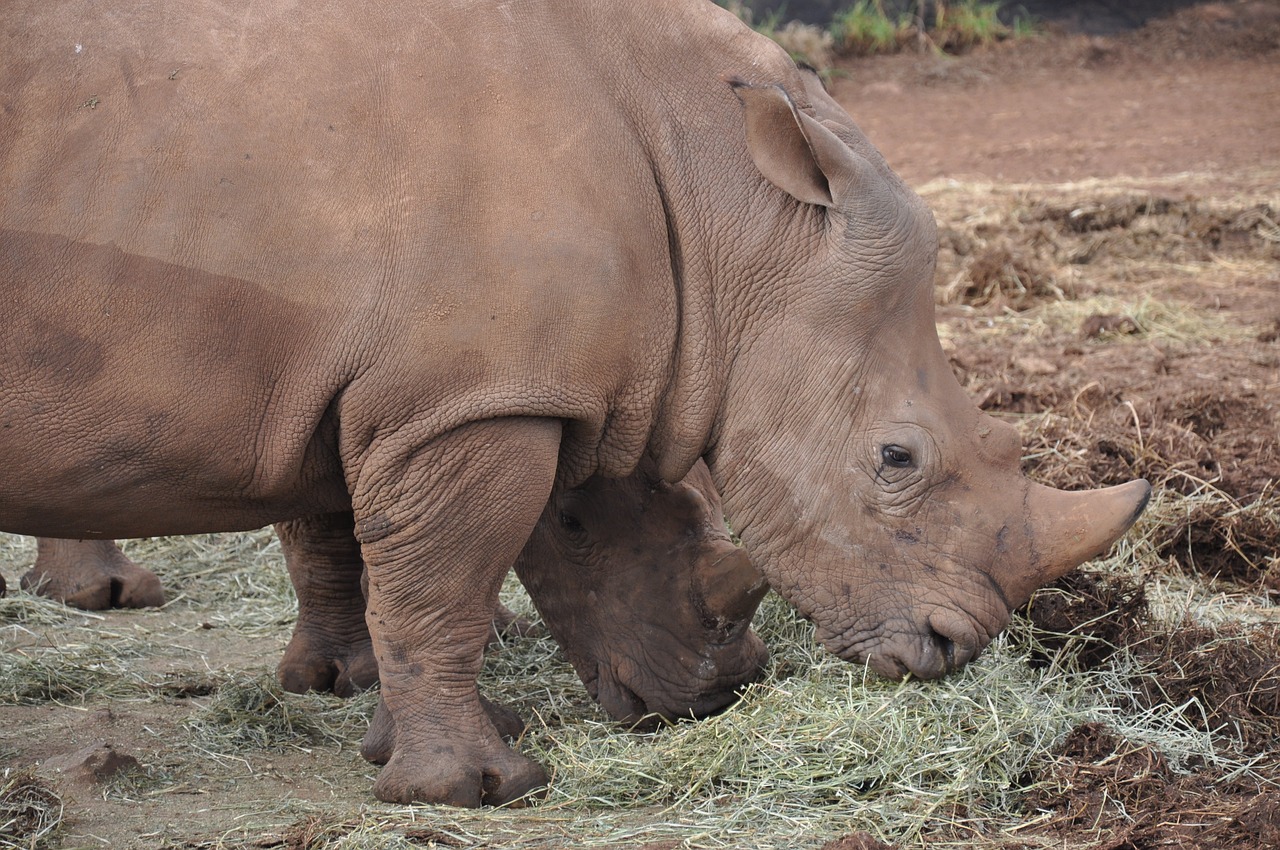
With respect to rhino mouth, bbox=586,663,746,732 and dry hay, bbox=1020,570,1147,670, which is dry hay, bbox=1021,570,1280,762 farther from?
rhino mouth, bbox=586,663,746,732

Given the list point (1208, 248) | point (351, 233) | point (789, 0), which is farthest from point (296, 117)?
point (789, 0)

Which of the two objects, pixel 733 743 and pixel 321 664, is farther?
pixel 321 664

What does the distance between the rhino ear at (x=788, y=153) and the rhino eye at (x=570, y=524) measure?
4.35ft

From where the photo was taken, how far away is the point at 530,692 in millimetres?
5473

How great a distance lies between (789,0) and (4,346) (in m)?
15.4

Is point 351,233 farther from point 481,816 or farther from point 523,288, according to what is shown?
point 481,816

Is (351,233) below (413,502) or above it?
above

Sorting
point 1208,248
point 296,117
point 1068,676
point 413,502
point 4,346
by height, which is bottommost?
point 1208,248

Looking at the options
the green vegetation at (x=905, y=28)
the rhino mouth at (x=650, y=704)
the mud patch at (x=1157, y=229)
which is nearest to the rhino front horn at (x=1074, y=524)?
the rhino mouth at (x=650, y=704)

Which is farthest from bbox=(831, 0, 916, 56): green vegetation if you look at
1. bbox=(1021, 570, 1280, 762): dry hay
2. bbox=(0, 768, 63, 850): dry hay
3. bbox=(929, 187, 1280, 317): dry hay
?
bbox=(0, 768, 63, 850): dry hay

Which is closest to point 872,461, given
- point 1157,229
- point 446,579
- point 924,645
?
point 924,645

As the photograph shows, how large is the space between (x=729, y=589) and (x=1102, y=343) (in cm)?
461

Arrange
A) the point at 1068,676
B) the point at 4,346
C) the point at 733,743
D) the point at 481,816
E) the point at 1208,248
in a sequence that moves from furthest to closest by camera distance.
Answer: the point at 1208,248, the point at 1068,676, the point at 733,743, the point at 481,816, the point at 4,346

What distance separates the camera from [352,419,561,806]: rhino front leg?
14.1 feet
